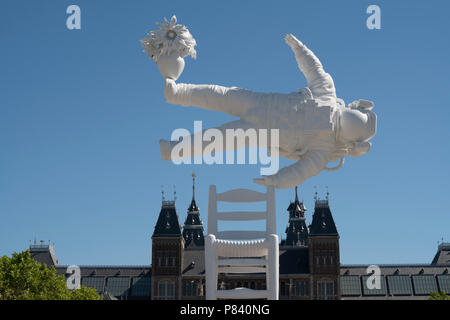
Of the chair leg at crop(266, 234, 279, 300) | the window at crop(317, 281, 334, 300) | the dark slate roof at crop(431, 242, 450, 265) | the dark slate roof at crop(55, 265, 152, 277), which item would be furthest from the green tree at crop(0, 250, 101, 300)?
the dark slate roof at crop(431, 242, 450, 265)

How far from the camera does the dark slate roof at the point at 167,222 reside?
59938mm

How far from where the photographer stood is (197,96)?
6.50 meters

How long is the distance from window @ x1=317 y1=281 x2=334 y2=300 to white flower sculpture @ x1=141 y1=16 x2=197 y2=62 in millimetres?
53825

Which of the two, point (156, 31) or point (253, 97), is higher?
point (156, 31)

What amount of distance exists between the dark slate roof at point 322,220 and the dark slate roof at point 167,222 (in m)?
11.4

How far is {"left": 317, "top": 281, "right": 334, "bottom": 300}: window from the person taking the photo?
192ft

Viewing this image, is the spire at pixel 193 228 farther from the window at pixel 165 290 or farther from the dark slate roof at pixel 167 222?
the window at pixel 165 290

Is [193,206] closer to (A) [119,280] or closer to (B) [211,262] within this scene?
(A) [119,280]

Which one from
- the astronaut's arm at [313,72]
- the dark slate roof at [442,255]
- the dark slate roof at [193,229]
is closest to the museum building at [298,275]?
the dark slate roof at [442,255]
